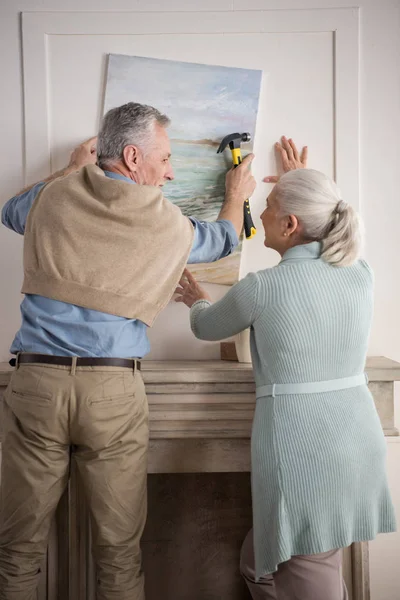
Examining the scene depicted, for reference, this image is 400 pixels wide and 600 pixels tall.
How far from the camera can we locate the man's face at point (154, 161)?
6.55 ft

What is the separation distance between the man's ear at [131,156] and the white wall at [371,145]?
78 cm

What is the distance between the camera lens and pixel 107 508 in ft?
6.13

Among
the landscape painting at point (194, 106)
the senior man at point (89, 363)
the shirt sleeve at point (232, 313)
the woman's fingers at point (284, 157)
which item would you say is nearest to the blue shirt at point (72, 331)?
the senior man at point (89, 363)

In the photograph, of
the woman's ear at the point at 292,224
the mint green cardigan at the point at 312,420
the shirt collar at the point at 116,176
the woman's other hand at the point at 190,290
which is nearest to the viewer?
the mint green cardigan at the point at 312,420

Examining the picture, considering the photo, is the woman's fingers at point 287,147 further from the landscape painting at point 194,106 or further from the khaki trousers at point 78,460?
the khaki trousers at point 78,460

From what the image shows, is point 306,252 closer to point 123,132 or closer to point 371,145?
point 123,132

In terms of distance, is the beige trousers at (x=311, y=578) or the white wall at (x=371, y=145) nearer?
the beige trousers at (x=311, y=578)

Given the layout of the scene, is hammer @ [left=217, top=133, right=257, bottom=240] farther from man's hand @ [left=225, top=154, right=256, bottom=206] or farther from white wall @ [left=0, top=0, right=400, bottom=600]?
white wall @ [left=0, top=0, right=400, bottom=600]

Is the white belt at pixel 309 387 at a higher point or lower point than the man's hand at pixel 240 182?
lower

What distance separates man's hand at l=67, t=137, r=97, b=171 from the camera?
2455 mm

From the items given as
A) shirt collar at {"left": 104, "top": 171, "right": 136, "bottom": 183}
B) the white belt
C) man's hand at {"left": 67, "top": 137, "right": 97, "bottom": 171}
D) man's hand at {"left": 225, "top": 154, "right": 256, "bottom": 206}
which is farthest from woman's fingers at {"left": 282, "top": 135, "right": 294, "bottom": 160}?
the white belt

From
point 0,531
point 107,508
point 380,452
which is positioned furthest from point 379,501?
point 0,531

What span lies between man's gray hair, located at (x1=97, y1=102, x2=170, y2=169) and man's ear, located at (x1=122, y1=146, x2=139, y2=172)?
0.01 m

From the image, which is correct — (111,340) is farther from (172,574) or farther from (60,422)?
(172,574)
